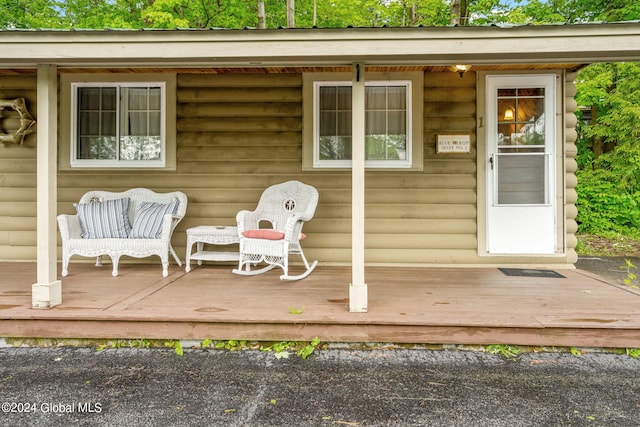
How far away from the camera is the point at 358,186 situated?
8.43 ft

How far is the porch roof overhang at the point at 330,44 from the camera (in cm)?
236

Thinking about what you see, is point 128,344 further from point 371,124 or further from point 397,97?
point 397,97

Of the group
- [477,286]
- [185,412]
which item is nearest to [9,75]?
[185,412]

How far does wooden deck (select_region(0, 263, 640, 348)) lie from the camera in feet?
7.77

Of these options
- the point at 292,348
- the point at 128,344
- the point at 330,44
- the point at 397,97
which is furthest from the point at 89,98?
the point at 292,348

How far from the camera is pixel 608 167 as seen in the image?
27.2 ft

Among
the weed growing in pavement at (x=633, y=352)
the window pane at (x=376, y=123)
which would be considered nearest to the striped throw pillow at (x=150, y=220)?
the window pane at (x=376, y=123)

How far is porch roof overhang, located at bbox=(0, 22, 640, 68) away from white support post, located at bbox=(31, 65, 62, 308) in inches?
7.1

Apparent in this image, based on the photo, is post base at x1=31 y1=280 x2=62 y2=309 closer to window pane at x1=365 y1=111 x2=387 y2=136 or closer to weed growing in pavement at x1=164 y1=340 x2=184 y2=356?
weed growing in pavement at x1=164 y1=340 x2=184 y2=356

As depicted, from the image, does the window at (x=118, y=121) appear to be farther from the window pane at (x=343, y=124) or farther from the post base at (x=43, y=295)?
the post base at (x=43, y=295)

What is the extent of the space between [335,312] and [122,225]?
244cm

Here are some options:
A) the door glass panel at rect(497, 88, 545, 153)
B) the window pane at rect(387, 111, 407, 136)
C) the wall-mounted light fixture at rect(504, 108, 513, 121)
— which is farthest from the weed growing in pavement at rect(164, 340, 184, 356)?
the wall-mounted light fixture at rect(504, 108, 513, 121)

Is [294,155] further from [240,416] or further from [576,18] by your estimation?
[576,18]

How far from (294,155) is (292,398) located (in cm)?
284
